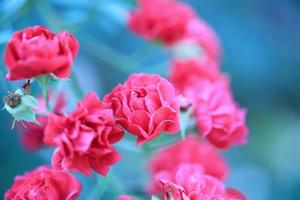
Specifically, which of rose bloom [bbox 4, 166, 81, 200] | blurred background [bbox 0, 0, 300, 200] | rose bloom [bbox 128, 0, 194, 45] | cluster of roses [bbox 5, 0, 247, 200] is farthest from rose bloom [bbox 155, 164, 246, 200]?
blurred background [bbox 0, 0, 300, 200]

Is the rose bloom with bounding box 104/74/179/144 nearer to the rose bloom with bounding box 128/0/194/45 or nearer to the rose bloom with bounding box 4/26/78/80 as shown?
the rose bloom with bounding box 4/26/78/80

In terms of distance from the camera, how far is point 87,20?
1072mm

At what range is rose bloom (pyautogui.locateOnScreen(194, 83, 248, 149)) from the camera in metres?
0.89

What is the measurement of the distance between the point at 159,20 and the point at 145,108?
464mm

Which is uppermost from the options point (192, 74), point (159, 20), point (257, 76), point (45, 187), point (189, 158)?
point (257, 76)

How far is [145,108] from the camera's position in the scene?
73 centimetres

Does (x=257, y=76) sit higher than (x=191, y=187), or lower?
higher

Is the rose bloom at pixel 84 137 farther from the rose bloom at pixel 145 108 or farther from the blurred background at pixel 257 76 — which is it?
the blurred background at pixel 257 76

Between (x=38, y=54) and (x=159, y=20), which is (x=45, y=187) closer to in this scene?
(x=38, y=54)

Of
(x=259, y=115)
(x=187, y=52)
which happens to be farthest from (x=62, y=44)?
(x=259, y=115)

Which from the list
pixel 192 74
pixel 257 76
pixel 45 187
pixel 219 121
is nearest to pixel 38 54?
pixel 45 187

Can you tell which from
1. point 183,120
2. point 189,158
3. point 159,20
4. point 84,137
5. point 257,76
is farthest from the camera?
point 257,76

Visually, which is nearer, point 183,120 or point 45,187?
point 45,187

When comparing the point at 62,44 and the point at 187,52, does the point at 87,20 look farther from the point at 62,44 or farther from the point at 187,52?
the point at 62,44
